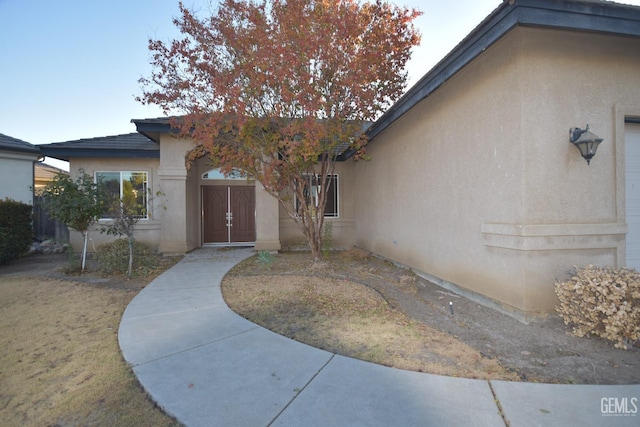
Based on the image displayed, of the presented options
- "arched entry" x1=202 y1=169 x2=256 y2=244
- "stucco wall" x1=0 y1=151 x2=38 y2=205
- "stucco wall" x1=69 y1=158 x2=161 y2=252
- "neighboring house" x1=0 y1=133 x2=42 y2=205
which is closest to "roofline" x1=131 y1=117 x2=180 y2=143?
"stucco wall" x1=69 y1=158 x2=161 y2=252

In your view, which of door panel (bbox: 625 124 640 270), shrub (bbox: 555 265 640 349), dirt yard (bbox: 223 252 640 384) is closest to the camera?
dirt yard (bbox: 223 252 640 384)

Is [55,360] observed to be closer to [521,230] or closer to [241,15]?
[521,230]

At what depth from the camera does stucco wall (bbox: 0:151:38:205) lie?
1260 cm

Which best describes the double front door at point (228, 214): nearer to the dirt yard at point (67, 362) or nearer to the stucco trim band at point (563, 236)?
the dirt yard at point (67, 362)

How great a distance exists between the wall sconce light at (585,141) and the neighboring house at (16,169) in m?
17.0

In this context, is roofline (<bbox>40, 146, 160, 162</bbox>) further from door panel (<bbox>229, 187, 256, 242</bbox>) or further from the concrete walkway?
the concrete walkway

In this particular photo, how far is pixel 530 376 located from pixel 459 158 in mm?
3674

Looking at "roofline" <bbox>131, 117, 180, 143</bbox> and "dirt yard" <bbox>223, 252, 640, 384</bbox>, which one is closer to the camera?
"dirt yard" <bbox>223, 252, 640, 384</bbox>

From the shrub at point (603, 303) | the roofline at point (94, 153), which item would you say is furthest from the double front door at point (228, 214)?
the shrub at point (603, 303)

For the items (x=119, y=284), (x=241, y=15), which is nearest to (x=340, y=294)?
(x=119, y=284)

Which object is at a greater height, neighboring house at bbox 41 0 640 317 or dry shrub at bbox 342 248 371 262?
neighboring house at bbox 41 0 640 317

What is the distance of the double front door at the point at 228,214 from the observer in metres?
12.2

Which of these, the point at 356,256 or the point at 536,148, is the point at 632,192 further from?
the point at 356,256
